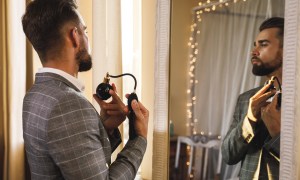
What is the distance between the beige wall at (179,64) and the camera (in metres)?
1.23

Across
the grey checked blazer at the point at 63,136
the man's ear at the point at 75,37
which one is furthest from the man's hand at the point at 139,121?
the man's ear at the point at 75,37

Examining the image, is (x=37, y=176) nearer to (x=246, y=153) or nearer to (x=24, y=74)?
(x=246, y=153)

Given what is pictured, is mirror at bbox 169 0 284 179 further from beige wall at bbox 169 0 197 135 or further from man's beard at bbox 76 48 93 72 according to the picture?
man's beard at bbox 76 48 93 72

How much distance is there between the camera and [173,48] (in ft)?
4.13

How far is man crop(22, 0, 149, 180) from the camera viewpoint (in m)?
0.85

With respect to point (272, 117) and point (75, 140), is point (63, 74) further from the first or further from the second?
point (272, 117)

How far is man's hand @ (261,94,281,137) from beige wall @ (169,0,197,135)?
0.33 metres

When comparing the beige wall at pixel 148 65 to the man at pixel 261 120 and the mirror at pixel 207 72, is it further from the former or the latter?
the man at pixel 261 120

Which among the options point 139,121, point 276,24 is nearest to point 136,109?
point 139,121

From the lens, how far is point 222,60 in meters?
1.10

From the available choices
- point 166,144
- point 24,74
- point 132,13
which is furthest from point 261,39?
point 24,74

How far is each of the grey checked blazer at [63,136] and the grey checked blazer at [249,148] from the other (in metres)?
0.34

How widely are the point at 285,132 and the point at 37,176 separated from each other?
717 mm

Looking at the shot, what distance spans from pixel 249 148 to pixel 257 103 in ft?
0.49
